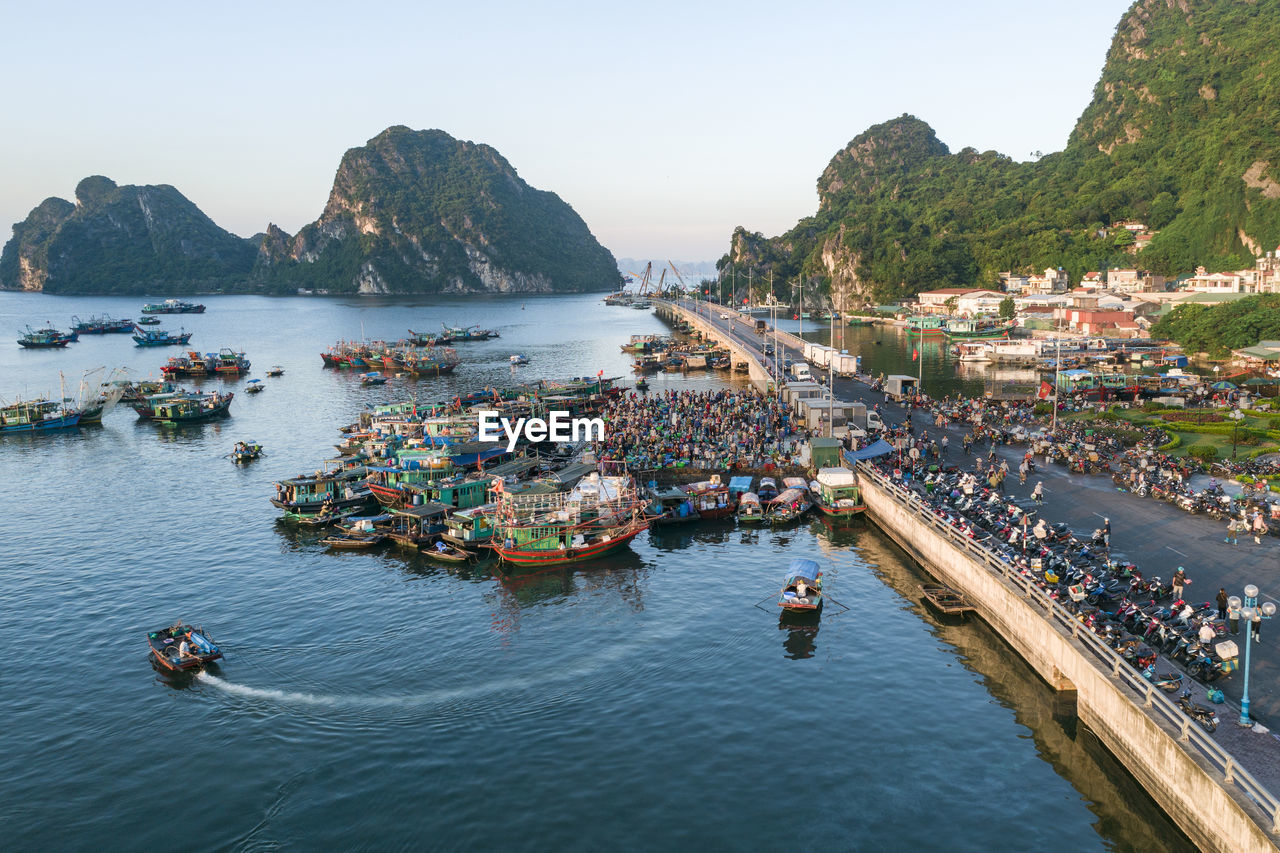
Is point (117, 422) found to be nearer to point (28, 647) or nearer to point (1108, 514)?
point (28, 647)

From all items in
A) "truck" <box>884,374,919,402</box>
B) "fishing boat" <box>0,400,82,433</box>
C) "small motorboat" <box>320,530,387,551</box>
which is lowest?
"small motorboat" <box>320,530,387,551</box>

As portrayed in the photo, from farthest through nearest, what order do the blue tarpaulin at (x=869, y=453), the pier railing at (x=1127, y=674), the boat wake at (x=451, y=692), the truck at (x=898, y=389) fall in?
the truck at (x=898, y=389) < the blue tarpaulin at (x=869, y=453) < the boat wake at (x=451, y=692) < the pier railing at (x=1127, y=674)

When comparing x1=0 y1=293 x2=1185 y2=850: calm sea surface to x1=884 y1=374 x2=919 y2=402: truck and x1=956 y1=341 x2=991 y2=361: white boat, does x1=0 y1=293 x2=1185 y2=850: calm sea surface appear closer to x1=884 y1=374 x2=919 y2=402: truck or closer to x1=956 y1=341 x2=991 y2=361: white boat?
x1=884 y1=374 x2=919 y2=402: truck

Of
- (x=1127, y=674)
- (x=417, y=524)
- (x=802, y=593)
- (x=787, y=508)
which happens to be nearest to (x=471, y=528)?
(x=417, y=524)

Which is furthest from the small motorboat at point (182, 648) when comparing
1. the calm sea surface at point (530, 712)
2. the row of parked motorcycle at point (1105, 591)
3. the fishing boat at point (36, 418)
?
the fishing boat at point (36, 418)

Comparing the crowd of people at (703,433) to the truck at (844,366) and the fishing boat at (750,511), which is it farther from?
the truck at (844,366)

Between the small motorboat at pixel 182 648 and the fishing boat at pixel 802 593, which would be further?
the fishing boat at pixel 802 593

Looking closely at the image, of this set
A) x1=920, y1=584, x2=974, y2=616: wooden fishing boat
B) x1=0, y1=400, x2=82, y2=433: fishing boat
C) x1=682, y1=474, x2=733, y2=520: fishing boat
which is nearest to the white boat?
x1=682, y1=474, x2=733, y2=520: fishing boat
